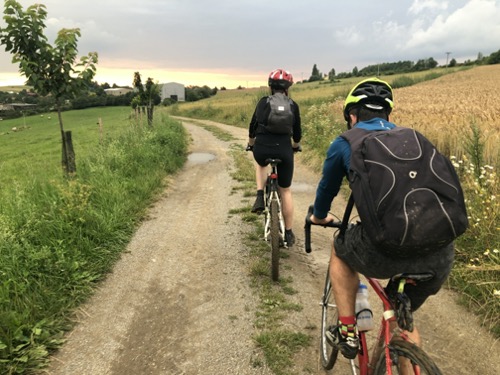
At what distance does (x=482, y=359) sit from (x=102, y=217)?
511 centimetres

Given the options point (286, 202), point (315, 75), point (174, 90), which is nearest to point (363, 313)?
point (286, 202)

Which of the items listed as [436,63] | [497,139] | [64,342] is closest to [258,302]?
[64,342]

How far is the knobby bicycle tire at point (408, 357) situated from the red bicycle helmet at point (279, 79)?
133 inches

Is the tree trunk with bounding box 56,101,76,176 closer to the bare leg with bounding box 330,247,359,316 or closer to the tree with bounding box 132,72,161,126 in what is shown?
the bare leg with bounding box 330,247,359,316

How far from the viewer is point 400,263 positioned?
1.73 metres

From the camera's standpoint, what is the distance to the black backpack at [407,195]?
1.52 m

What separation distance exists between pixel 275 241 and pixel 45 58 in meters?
6.05

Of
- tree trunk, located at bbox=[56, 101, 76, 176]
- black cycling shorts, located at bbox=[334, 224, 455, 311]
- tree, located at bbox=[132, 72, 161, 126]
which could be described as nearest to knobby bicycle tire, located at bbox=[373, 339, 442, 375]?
black cycling shorts, located at bbox=[334, 224, 455, 311]

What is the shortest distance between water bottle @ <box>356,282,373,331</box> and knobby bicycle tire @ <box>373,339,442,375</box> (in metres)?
0.31

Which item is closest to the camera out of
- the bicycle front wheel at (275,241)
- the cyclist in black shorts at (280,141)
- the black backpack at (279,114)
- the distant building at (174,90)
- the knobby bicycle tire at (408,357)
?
the knobby bicycle tire at (408,357)

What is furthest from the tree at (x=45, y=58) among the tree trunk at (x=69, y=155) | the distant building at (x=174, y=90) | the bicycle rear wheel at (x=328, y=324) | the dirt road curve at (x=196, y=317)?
the distant building at (x=174, y=90)

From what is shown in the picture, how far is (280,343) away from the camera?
3.16 meters

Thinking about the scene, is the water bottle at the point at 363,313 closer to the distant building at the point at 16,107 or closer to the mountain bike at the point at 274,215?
the mountain bike at the point at 274,215

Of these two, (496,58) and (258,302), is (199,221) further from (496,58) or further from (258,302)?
(496,58)
